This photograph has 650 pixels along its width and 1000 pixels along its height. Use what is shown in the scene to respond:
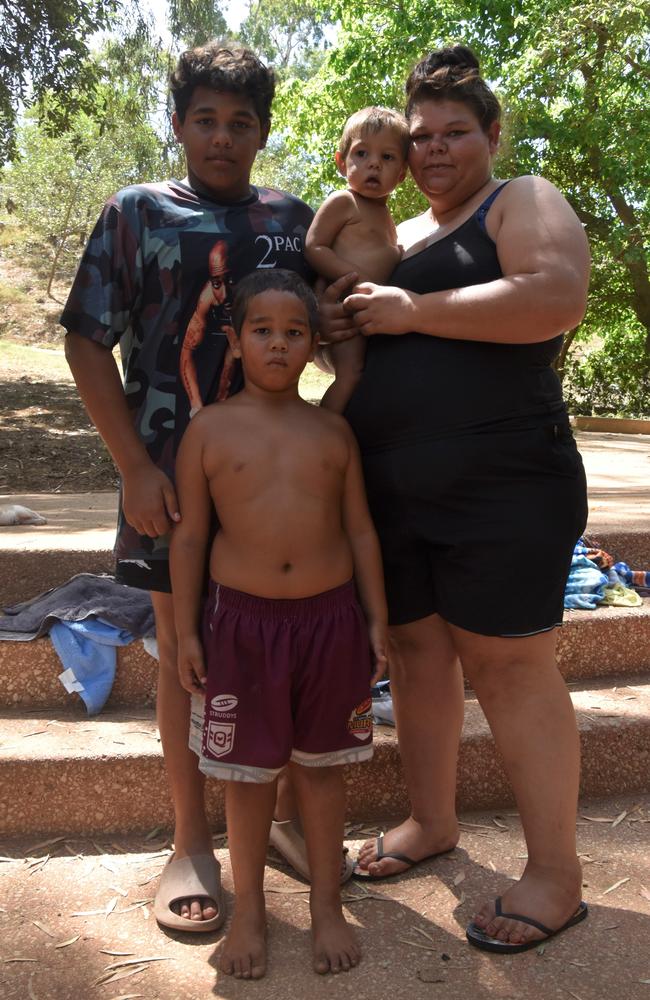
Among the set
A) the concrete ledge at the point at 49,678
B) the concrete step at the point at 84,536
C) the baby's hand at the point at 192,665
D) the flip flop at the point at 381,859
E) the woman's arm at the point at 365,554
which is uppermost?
the woman's arm at the point at 365,554

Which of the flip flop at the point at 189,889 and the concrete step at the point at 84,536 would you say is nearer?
the flip flop at the point at 189,889

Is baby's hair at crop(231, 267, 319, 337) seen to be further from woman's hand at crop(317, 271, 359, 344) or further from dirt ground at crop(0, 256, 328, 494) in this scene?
dirt ground at crop(0, 256, 328, 494)

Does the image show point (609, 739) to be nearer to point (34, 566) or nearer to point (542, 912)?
point (542, 912)

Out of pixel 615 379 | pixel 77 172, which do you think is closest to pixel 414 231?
pixel 615 379

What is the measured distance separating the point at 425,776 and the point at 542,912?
0.47m

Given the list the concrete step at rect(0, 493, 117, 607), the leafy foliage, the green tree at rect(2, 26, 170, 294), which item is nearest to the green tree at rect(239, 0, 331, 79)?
the green tree at rect(2, 26, 170, 294)

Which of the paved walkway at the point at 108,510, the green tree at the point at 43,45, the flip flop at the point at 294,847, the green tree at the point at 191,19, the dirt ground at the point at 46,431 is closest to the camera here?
the flip flop at the point at 294,847

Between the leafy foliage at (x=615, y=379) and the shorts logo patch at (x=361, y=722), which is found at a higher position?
the leafy foliage at (x=615, y=379)

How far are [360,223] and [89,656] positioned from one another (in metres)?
1.63

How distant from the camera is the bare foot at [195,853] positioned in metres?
2.26

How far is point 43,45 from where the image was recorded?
9.71 m

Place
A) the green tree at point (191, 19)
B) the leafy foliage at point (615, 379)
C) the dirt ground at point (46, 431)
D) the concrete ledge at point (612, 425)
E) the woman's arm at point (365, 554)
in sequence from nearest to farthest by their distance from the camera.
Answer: the woman's arm at point (365, 554) → the dirt ground at point (46, 431) → the concrete ledge at point (612, 425) → the leafy foliage at point (615, 379) → the green tree at point (191, 19)

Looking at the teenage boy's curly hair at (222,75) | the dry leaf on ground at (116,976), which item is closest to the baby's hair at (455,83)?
the teenage boy's curly hair at (222,75)

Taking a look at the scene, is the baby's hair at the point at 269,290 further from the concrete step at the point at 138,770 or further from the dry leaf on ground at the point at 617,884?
the dry leaf on ground at the point at 617,884
